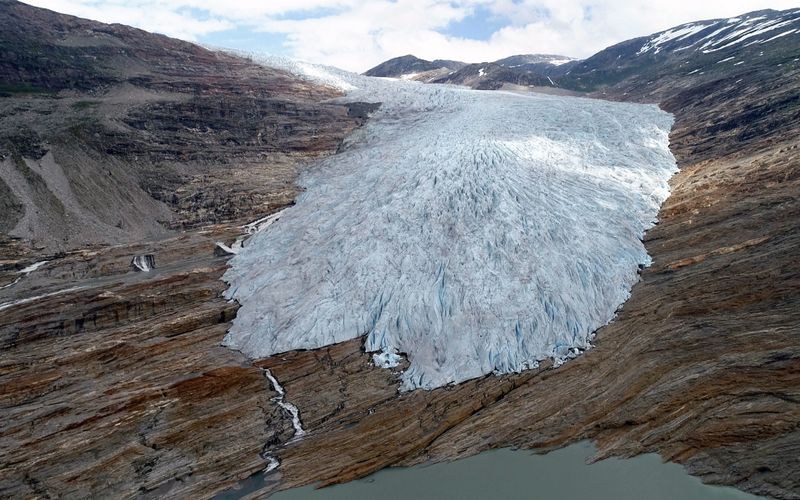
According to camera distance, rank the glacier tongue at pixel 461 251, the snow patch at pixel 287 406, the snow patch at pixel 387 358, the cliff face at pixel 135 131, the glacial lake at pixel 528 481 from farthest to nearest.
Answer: the cliff face at pixel 135 131
the glacier tongue at pixel 461 251
the snow patch at pixel 387 358
the snow patch at pixel 287 406
the glacial lake at pixel 528 481

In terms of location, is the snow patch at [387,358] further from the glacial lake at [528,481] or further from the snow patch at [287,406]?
the glacial lake at [528,481]

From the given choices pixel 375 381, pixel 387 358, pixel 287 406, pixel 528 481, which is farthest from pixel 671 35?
pixel 287 406

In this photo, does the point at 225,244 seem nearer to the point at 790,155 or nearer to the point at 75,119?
the point at 75,119

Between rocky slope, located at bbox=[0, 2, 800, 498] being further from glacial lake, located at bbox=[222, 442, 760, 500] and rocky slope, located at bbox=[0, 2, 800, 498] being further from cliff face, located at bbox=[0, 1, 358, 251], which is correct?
cliff face, located at bbox=[0, 1, 358, 251]

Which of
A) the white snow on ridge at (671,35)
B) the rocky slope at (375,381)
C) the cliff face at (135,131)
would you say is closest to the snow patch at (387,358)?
the rocky slope at (375,381)

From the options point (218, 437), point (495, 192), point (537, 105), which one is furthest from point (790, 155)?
point (218, 437)

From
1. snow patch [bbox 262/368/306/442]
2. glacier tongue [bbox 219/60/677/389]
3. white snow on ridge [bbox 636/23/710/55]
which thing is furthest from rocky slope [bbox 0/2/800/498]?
white snow on ridge [bbox 636/23/710/55]

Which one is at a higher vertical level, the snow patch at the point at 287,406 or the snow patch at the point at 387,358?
the snow patch at the point at 387,358
